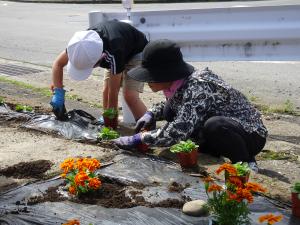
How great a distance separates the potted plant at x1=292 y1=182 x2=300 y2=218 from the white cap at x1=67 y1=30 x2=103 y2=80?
2.13 m

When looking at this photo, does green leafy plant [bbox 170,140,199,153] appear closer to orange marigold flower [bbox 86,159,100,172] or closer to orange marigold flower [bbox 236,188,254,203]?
orange marigold flower [bbox 86,159,100,172]

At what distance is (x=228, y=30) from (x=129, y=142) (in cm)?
149

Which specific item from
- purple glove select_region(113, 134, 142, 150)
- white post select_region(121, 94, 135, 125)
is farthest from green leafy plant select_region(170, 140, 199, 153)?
white post select_region(121, 94, 135, 125)

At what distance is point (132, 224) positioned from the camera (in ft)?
10.1

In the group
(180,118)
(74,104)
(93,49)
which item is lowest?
(74,104)

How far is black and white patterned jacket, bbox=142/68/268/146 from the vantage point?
12.7 ft

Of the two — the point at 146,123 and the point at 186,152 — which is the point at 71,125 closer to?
the point at 146,123

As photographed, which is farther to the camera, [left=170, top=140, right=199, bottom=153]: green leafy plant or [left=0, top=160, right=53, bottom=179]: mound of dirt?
[left=0, top=160, right=53, bottom=179]: mound of dirt

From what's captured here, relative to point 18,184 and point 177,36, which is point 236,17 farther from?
point 18,184

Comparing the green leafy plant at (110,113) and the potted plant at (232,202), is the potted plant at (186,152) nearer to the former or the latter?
the potted plant at (232,202)

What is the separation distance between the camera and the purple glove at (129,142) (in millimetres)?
4163

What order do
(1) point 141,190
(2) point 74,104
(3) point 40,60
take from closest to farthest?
(1) point 141,190 < (2) point 74,104 < (3) point 40,60

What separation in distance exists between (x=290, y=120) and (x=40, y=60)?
16.0 feet

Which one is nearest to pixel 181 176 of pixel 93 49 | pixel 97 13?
pixel 93 49
